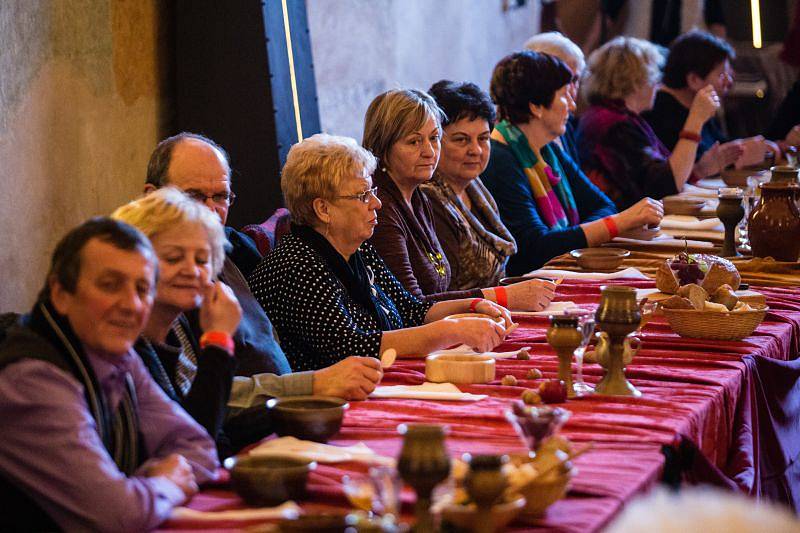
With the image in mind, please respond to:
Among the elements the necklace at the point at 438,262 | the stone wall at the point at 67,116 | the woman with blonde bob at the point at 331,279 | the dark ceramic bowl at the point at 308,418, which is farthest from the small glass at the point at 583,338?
the stone wall at the point at 67,116

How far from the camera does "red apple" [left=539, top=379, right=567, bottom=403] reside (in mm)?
2381

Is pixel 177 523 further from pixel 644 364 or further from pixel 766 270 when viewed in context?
pixel 766 270

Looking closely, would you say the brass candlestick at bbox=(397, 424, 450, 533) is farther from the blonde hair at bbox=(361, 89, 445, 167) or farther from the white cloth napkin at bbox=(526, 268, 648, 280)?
the white cloth napkin at bbox=(526, 268, 648, 280)

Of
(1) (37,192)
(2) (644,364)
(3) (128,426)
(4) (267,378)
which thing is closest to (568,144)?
(1) (37,192)

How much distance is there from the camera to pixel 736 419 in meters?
2.59

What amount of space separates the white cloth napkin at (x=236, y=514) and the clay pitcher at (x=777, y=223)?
272 centimetres

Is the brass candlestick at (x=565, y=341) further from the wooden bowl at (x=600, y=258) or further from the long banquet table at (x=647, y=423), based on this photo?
the wooden bowl at (x=600, y=258)

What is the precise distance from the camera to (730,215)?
4.14 meters

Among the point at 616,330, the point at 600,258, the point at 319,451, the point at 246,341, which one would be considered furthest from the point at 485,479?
the point at 600,258

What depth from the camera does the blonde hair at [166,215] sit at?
1998 millimetres

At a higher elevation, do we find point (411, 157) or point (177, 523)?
point (411, 157)

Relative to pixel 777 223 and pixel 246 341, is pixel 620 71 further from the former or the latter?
pixel 246 341

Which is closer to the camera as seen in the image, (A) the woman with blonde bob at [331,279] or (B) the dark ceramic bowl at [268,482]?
(B) the dark ceramic bowl at [268,482]

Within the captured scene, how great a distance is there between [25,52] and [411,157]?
141 cm
